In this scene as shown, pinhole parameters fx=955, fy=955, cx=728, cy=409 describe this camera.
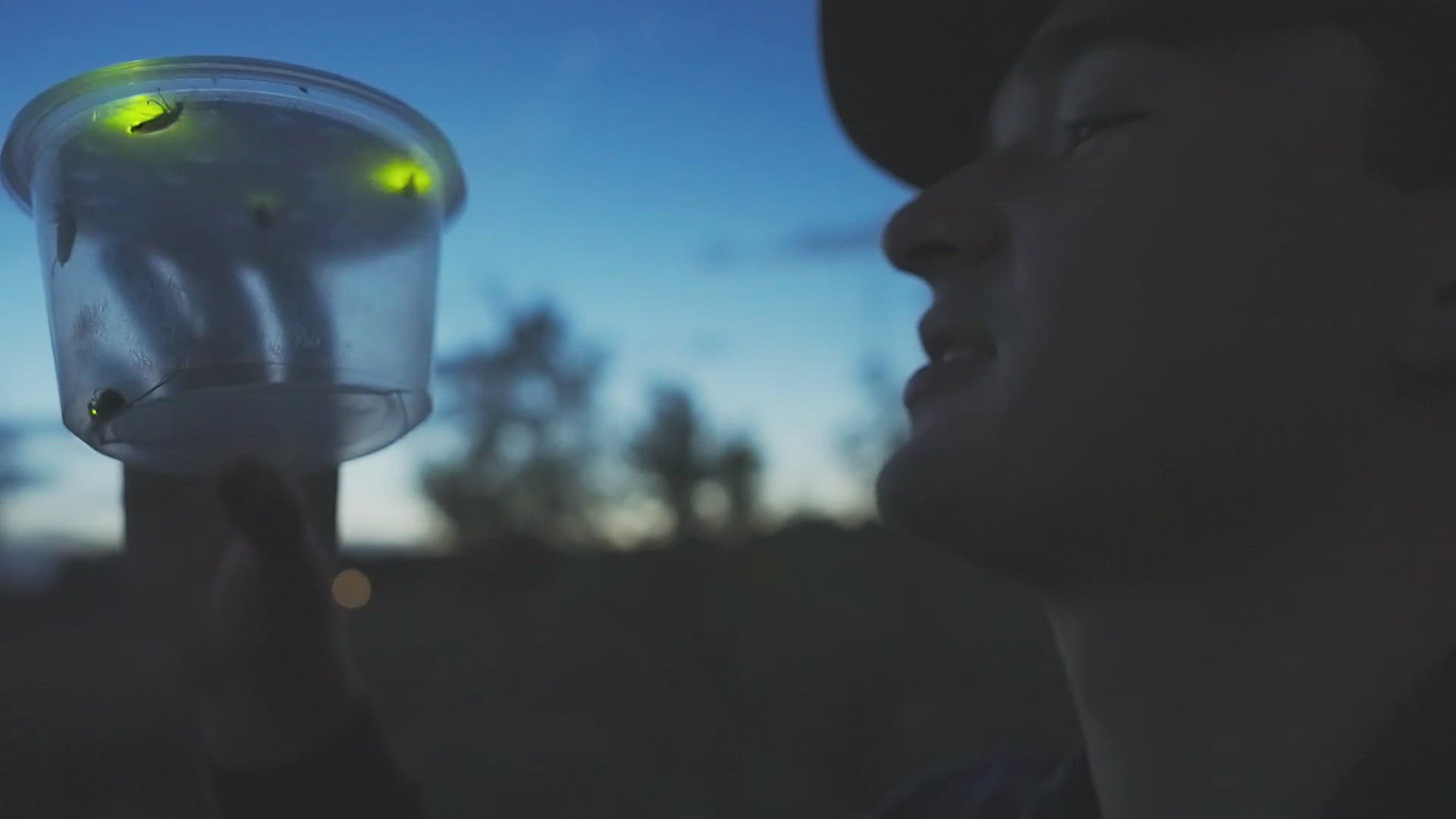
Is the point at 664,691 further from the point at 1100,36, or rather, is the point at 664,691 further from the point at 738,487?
the point at 1100,36

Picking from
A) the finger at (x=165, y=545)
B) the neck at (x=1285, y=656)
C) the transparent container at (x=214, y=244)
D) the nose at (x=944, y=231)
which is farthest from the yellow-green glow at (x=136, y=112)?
the neck at (x=1285, y=656)

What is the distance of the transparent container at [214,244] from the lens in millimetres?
760

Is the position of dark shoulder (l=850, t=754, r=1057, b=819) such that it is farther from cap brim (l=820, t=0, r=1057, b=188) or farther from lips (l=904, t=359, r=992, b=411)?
cap brim (l=820, t=0, r=1057, b=188)

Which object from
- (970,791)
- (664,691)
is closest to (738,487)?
(664,691)

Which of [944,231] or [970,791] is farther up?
[944,231]

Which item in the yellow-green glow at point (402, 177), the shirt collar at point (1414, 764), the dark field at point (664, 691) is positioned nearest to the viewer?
the shirt collar at point (1414, 764)

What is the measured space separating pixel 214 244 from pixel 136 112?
0.13 meters

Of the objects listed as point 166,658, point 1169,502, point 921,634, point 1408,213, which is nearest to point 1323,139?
point 1408,213

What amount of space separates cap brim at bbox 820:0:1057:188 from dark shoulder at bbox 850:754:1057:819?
0.71 metres

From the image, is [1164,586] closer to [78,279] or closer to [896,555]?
[78,279]

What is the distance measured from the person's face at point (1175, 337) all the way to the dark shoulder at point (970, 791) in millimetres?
498

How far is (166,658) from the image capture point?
1.13m

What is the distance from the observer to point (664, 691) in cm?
401

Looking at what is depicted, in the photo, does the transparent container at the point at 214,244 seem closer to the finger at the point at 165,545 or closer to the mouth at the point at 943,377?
the finger at the point at 165,545
